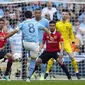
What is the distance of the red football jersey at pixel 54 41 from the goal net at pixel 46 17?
1.79 m

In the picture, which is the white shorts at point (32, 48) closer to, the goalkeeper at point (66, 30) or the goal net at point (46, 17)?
the goalkeeper at point (66, 30)

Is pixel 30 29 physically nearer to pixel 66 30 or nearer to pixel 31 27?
pixel 31 27

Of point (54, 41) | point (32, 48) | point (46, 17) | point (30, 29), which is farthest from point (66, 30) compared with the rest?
point (32, 48)

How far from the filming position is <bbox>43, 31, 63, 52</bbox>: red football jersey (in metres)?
15.9

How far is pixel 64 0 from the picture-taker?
61.3 ft

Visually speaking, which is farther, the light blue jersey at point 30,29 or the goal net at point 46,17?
the goal net at point 46,17

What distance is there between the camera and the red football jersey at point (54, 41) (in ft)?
52.1

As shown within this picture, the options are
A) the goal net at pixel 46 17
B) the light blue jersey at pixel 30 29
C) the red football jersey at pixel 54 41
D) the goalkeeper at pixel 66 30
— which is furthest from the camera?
the goal net at pixel 46 17

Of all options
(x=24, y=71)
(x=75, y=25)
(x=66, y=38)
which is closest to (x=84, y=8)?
(x=75, y=25)

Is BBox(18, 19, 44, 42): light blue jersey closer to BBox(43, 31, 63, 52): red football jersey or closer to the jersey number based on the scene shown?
the jersey number

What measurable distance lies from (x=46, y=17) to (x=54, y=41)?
110 inches

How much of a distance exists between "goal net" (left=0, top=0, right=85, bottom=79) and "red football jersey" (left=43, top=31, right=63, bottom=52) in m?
1.79

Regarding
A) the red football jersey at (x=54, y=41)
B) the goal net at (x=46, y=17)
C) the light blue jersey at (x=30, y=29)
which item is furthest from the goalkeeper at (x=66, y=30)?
the light blue jersey at (x=30, y=29)

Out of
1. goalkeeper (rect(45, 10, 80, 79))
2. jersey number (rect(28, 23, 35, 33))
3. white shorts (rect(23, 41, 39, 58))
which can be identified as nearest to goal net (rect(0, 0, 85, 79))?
goalkeeper (rect(45, 10, 80, 79))
